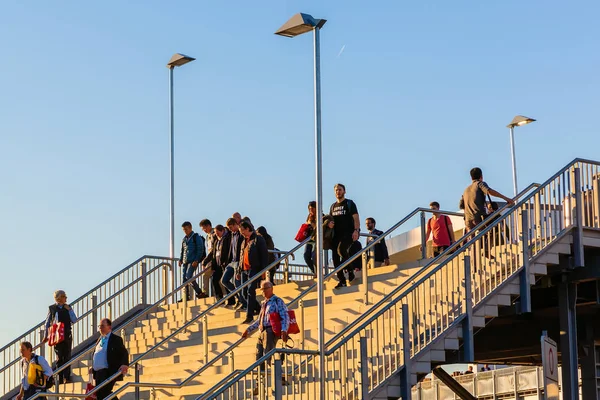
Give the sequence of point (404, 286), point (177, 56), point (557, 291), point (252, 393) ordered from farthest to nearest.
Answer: point (177, 56) < point (557, 291) < point (404, 286) < point (252, 393)

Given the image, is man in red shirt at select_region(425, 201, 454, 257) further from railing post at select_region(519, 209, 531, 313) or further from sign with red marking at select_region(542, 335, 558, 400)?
sign with red marking at select_region(542, 335, 558, 400)

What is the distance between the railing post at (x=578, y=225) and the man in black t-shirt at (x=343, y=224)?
374cm

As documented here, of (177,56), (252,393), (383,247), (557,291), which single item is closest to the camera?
(252,393)

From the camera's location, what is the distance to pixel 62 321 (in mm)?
22938

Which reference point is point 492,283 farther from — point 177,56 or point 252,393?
point 177,56

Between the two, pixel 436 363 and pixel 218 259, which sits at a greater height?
pixel 218 259

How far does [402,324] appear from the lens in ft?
60.7

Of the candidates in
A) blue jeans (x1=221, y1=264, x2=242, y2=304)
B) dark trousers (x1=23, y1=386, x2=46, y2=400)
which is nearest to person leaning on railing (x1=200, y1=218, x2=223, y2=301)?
blue jeans (x1=221, y1=264, x2=242, y2=304)

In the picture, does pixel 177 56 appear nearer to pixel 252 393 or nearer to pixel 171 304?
pixel 171 304

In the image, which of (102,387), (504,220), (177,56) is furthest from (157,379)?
(177,56)

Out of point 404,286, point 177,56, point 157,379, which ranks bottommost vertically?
point 157,379

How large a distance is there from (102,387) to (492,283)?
248 inches

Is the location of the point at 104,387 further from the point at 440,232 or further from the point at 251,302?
the point at 440,232

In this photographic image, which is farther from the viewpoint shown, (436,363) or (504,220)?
(504,220)
